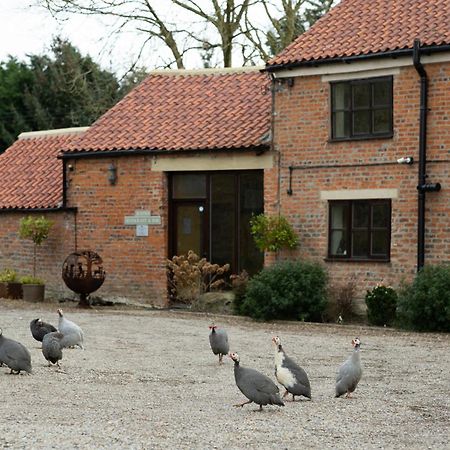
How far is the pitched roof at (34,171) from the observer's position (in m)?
31.6

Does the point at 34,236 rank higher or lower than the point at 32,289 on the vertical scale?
higher

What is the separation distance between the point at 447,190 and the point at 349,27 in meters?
4.66

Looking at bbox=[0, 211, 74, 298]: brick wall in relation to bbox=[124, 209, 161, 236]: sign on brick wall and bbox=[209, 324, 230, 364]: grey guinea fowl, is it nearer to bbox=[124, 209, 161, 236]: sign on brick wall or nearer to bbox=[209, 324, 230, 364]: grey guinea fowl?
bbox=[124, 209, 161, 236]: sign on brick wall

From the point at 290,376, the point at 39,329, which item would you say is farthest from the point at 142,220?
the point at 290,376

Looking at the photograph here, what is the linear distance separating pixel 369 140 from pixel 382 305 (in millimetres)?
3575

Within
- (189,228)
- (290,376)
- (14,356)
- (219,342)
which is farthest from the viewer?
(189,228)

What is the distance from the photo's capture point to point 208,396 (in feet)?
46.0

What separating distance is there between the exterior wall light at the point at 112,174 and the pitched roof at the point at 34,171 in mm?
1866

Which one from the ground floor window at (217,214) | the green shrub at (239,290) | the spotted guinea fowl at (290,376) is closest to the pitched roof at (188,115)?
the ground floor window at (217,214)

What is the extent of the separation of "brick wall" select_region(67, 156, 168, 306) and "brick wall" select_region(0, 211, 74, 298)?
0.51 meters

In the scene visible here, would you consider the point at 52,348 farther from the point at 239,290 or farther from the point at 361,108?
the point at 361,108

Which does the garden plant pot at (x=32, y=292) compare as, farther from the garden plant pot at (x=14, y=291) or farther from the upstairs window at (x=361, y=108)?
the upstairs window at (x=361, y=108)

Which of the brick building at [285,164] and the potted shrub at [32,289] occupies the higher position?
the brick building at [285,164]

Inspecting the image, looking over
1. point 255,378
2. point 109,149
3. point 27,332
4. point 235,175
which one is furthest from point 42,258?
point 255,378
